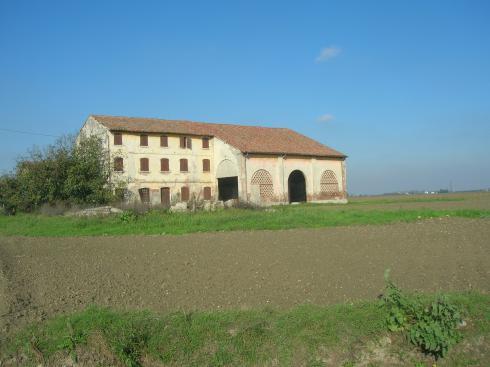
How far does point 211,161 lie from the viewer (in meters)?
44.2

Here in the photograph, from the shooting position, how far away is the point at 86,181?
112ft

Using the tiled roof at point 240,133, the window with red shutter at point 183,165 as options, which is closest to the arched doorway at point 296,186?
the tiled roof at point 240,133

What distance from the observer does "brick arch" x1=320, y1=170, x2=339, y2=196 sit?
4378 centimetres

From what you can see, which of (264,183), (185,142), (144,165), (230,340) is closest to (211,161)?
(185,142)

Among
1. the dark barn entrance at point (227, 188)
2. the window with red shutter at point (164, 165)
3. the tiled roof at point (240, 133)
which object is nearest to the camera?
the tiled roof at point (240, 133)

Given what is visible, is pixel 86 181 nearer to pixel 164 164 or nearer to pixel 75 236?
pixel 164 164

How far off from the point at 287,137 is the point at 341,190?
7.44 m

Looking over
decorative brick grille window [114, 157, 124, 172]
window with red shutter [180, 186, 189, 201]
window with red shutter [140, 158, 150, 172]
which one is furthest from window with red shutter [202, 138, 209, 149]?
decorative brick grille window [114, 157, 124, 172]

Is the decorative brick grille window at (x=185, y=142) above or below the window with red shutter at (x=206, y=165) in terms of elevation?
above

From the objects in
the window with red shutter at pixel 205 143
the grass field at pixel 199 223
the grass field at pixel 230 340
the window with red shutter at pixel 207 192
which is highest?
the window with red shutter at pixel 205 143

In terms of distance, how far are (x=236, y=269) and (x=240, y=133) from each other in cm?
3588

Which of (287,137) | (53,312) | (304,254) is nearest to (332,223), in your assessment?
(304,254)

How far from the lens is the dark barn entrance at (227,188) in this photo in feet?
148

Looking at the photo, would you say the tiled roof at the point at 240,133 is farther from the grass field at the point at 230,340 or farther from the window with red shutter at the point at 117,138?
the grass field at the point at 230,340
